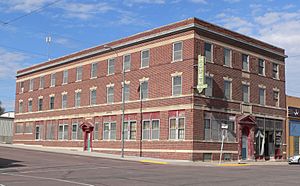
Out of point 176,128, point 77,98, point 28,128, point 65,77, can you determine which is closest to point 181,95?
point 176,128

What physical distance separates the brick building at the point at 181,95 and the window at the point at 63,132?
0.47 feet

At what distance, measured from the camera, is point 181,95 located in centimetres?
3641

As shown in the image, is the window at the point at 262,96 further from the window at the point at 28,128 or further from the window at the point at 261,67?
the window at the point at 28,128

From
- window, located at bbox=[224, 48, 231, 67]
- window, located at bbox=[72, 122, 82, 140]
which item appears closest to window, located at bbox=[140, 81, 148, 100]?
window, located at bbox=[224, 48, 231, 67]

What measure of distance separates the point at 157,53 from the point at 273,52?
13.0 metres

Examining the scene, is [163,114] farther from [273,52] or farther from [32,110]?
[32,110]

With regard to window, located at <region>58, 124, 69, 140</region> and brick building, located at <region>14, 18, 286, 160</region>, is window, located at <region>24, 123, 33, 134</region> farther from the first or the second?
brick building, located at <region>14, 18, 286, 160</region>

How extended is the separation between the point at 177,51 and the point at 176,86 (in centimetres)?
312

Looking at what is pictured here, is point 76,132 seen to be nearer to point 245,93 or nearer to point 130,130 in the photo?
point 130,130

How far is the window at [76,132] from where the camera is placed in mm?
48125

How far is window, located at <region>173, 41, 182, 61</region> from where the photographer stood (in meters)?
37.3

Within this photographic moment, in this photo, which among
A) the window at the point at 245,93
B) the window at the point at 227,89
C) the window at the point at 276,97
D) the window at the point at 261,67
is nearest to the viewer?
the window at the point at 227,89

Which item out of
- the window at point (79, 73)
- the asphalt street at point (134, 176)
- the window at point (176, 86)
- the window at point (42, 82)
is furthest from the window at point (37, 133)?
the asphalt street at point (134, 176)

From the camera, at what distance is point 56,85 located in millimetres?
53969
